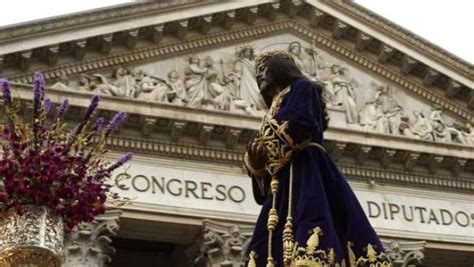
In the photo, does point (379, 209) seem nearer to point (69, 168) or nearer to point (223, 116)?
point (223, 116)

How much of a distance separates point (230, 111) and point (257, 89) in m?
0.91

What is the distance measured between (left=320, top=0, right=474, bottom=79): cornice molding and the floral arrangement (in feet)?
58.8

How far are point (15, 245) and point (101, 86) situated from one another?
1522 cm

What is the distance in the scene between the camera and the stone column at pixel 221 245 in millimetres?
19031

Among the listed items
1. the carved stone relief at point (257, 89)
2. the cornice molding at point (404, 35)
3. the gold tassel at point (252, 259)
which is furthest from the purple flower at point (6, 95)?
the cornice molding at point (404, 35)

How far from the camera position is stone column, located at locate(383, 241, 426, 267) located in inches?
804

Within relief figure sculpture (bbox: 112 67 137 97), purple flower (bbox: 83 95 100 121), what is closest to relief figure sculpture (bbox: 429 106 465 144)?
relief figure sculpture (bbox: 112 67 137 97)

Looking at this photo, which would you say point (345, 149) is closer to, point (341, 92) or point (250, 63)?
point (341, 92)

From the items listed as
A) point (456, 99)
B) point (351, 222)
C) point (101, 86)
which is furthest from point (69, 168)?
point (456, 99)

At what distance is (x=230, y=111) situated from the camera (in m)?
20.9

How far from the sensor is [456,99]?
24328 millimetres

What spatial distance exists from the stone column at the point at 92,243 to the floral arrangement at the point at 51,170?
11477 millimetres

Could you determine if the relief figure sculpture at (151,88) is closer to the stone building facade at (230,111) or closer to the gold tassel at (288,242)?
the stone building facade at (230,111)

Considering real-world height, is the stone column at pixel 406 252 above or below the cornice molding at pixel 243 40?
below
